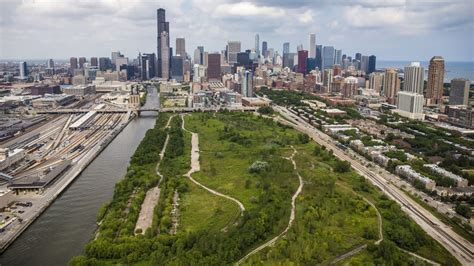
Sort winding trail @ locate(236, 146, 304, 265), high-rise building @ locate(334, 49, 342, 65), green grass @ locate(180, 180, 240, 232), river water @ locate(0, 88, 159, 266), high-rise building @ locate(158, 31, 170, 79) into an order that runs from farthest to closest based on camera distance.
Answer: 1. high-rise building @ locate(334, 49, 342, 65)
2. high-rise building @ locate(158, 31, 170, 79)
3. green grass @ locate(180, 180, 240, 232)
4. river water @ locate(0, 88, 159, 266)
5. winding trail @ locate(236, 146, 304, 265)

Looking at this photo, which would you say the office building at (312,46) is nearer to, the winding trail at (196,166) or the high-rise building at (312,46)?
the high-rise building at (312,46)

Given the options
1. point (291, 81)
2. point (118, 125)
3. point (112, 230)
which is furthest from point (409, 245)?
point (291, 81)

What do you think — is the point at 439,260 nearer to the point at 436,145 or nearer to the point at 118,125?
the point at 436,145

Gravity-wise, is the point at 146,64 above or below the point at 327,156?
above

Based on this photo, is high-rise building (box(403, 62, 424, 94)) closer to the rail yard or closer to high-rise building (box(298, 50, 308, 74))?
the rail yard

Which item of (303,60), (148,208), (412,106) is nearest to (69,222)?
(148,208)

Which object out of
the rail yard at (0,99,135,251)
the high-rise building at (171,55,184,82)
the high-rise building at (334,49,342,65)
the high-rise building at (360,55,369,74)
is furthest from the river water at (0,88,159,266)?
the high-rise building at (334,49,342,65)
